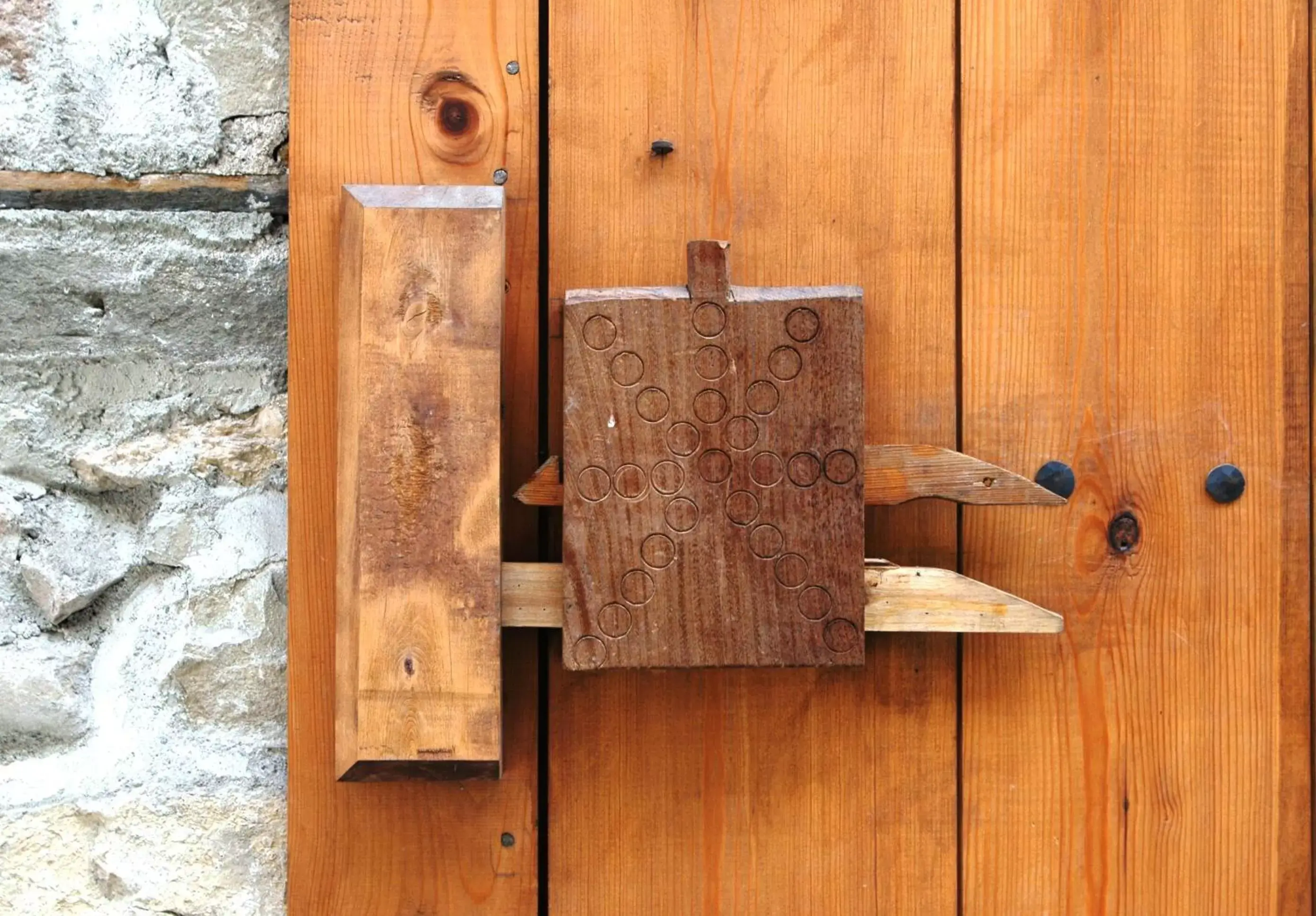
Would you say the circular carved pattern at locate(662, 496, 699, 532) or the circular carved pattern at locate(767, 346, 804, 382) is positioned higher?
the circular carved pattern at locate(767, 346, 804, 382)

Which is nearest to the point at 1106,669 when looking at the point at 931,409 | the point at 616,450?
the point at 931,409

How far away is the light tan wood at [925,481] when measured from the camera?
0.80m

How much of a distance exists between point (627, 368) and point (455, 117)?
26 centimetres

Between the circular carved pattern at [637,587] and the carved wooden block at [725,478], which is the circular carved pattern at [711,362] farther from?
the circular carved pattern at [637,587]

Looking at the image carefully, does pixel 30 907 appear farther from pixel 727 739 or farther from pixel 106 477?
pixel 727 739

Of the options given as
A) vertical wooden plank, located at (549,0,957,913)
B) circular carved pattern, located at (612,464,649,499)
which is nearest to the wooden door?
vertical wooden plank, located at (549,0,957,913)

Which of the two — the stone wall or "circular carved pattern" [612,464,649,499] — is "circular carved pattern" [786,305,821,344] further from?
the stone wall

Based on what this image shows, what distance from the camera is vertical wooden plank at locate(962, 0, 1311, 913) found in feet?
2.88

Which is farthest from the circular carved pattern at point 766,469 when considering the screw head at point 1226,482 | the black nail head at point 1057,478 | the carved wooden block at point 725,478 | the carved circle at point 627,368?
the screw head at point 1226,482

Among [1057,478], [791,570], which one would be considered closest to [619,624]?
[791,570]

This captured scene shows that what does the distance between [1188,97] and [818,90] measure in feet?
1.01

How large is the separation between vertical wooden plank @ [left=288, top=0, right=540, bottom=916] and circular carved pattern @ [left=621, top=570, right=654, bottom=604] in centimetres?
11

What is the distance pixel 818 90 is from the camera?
0.88 meters

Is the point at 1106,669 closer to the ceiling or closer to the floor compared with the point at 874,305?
closer to the floor
